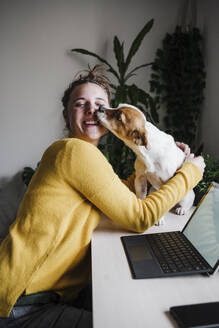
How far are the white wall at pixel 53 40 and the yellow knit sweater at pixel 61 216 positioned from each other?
1794 mm

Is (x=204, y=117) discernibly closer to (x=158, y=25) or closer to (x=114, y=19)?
(x=158, y=25)

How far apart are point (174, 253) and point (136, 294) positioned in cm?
21

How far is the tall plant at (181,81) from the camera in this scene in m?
2.26

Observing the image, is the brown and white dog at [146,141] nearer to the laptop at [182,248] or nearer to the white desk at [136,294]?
the laptop at [182,248]

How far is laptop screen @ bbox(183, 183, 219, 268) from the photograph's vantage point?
2.16 feet

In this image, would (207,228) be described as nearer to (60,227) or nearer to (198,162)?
(198,162)

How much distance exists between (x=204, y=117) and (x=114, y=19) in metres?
1.27

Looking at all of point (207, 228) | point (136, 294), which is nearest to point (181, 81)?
point (207, 228)

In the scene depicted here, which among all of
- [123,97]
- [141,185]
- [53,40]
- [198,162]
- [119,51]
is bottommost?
[141,185]

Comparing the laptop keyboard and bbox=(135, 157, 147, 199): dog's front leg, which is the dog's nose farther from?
the laptop keyboard

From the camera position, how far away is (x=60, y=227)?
29.5 inches

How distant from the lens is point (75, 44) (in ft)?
8.00

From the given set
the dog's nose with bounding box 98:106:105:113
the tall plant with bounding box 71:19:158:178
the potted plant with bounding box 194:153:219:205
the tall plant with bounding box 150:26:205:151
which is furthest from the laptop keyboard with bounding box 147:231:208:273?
the tall plant with bounding box 150:26:205:151

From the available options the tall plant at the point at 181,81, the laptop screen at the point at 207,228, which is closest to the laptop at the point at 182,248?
the laptop screen at the point at 207,228
